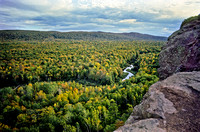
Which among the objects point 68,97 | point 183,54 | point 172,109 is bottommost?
point 68,97

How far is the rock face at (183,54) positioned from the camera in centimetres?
1605

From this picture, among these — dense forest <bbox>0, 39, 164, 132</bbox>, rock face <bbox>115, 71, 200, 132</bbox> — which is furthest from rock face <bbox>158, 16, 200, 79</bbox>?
dense forest <bbox>0, 39, 164, 132</bbox>

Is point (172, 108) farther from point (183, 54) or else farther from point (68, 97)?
point (68, 97)

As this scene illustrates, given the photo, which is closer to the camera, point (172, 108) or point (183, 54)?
point (172, 108)

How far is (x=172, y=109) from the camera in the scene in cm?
913

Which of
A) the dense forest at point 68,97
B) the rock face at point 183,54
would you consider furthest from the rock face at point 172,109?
the dense forest at point 68,97

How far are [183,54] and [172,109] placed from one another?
1214 centimetres

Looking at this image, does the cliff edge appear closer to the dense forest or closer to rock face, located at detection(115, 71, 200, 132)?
rock face, located at detection(115, 71, 200, 132)

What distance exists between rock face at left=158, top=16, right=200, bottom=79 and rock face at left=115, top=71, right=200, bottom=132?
481cm

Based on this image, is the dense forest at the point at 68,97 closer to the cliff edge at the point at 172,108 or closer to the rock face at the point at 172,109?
the cliff edge at the point at 172,108

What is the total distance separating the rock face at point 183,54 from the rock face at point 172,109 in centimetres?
481

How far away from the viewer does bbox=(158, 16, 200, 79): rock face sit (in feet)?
52.6

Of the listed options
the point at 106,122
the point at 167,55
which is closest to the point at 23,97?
the point at 106,122

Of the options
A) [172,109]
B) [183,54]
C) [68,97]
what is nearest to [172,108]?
[172,109]
